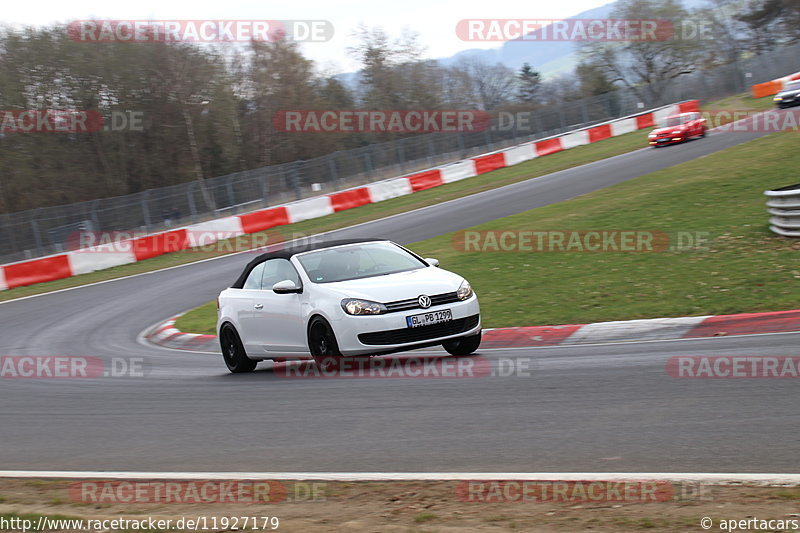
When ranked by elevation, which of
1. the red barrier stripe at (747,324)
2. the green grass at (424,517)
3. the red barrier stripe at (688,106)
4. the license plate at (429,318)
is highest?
the red barrier stripe at (688,106)

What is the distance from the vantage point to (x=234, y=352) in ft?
37.6

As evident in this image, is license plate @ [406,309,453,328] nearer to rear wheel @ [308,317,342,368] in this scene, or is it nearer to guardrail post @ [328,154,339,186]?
rear wheel @ [308,317,342,368]

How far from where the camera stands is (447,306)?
377 inches

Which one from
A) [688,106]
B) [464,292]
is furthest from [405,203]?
[464,292]

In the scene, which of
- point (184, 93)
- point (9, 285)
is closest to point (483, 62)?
point (184, 93)

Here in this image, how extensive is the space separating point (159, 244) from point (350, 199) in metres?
7.48

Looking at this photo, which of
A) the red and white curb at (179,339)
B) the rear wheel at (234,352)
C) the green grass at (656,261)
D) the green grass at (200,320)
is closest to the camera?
the rear wheel at (234,352)

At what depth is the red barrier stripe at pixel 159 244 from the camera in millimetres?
28234

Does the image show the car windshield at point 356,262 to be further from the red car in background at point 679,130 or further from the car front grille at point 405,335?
the red car in background at point 679,130

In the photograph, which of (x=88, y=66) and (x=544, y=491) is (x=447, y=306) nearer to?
(x=544, y=491)

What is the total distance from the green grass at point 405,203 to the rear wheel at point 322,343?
52.4 ft

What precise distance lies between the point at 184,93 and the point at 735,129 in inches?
1171

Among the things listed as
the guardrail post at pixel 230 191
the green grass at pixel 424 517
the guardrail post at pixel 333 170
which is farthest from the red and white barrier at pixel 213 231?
the green grass at pixel 424 517

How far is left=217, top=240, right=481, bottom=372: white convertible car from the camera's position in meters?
9.42
